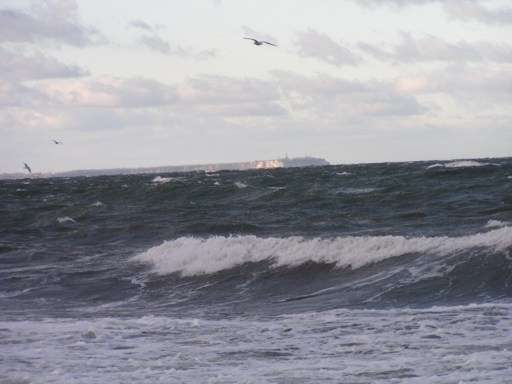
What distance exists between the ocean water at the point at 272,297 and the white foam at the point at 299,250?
0.17 feet

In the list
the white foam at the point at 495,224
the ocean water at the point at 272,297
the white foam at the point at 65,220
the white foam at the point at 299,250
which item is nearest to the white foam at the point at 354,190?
the ocean water at the point at 272,297

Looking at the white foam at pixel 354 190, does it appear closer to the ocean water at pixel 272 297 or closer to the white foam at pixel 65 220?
the ocean water at pixel 272 297

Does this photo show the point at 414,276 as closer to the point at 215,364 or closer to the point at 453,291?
the point at 453,291

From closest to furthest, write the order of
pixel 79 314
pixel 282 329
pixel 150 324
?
1. pixel 282 329
2. pixel 150 324
3. pixel 79 314

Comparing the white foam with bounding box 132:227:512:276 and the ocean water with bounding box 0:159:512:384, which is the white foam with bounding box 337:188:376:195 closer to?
the ocean water with bounding box 0:159:512:384

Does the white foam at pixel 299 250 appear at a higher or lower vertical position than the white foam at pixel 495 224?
lower

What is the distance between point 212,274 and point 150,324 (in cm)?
674

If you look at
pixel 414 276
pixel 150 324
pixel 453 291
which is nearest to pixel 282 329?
pixel 150 324

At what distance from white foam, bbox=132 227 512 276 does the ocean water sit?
0.05m

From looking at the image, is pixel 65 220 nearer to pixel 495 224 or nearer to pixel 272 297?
pixel 495 224

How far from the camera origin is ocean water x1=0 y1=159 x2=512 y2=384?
28.2ft

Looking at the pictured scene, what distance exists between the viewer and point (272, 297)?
49.9 ft

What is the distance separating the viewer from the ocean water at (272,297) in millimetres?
8586

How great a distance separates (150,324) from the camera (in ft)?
38.5
